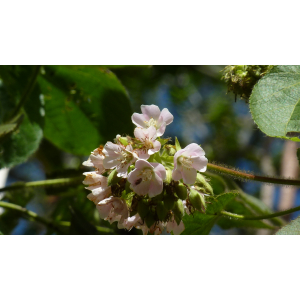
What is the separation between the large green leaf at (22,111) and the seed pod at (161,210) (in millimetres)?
1710

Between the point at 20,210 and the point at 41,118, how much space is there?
746 millimetres

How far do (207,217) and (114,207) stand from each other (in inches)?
23.5

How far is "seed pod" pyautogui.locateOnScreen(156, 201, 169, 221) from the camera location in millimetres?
1658

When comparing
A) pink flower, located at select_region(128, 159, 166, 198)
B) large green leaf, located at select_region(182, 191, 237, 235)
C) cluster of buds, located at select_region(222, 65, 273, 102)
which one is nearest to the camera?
pink flower, located at select_region(128, 159, 166, 198)

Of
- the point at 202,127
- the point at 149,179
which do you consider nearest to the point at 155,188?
the point at 149,179

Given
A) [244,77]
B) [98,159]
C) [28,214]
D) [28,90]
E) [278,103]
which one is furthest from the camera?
[28,214]

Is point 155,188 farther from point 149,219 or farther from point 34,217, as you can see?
point 34,217

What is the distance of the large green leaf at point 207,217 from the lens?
2.03 m

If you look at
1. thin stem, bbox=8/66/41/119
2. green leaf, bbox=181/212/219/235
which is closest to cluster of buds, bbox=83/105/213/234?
green leaf, bbox=181/212/219/235

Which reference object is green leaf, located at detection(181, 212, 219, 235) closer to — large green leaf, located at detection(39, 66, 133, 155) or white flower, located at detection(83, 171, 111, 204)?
white flower, located at detection(83, 171, 111, 204)

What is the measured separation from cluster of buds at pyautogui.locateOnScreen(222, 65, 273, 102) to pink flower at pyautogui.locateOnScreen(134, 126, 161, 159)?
0.74 metres

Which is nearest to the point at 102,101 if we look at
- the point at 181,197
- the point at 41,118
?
the point at 41,118

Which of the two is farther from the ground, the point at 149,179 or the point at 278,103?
the point at 278,103

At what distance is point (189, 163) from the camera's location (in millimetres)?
1658
